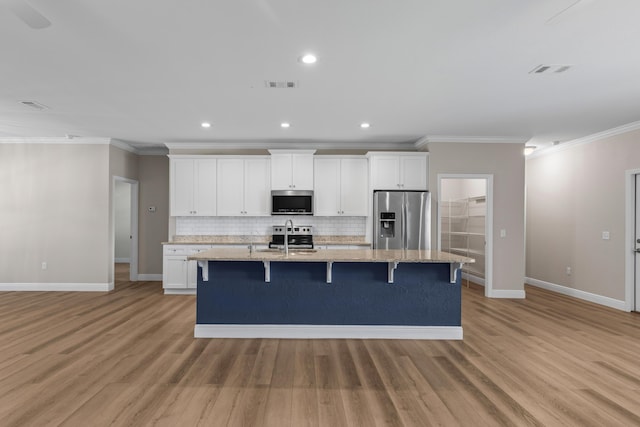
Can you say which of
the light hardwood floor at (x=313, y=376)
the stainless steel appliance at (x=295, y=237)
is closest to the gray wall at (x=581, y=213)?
the light hardwood floor at (x=313, y=376)

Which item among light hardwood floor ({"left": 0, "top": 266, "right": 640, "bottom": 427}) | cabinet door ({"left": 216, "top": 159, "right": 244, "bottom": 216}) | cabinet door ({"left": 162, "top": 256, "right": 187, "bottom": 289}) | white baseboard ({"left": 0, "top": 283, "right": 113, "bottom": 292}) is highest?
cabinet door ({"left": 216, "top": 159, "right": 244, "bottom": 216})

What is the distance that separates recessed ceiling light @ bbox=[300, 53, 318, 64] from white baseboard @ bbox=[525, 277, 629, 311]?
5.69 meters

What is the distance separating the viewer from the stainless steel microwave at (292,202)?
6473mm

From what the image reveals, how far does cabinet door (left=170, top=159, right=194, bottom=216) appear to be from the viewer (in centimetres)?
660

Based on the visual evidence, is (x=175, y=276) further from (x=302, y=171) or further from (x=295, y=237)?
(x=302, y=171)

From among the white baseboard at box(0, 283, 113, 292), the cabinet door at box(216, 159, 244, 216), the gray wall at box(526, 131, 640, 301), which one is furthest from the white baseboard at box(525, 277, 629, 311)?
the white baseboard at box(0, 283, 113, 292)

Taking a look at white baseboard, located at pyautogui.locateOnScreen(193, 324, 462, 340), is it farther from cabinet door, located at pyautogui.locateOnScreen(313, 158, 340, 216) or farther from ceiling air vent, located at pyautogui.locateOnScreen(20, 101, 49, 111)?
ceiling air vent, located at pyautogui.locateOnScreen(20, 101, 49, 111)

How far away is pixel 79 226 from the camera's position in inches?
257

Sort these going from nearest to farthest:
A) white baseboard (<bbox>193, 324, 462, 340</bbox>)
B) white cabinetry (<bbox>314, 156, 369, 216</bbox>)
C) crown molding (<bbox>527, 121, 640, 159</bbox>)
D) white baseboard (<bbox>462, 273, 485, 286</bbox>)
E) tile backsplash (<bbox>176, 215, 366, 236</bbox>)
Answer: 1. white baseboard (<bbox>193, 324, 462, 340</bbox>)
2. crown molding (<bbox>527, 121, 640, 159</bbox>)
3. white cabinetry (<bbox>314, 156, 369, 216</bbox>)
4. tile backsplash (<bbox>176, 215, 366, 236</bbox>)
5. white baseboard (<bbox>462, 273, 485, 286</bbox>)

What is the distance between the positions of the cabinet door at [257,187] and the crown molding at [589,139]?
526 cm

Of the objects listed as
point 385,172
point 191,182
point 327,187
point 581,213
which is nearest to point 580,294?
point 581,213

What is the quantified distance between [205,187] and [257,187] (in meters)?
0.94

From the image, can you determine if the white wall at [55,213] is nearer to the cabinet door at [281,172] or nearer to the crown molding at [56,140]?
the crown molding at [56,140]

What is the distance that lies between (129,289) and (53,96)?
377 centimetres
